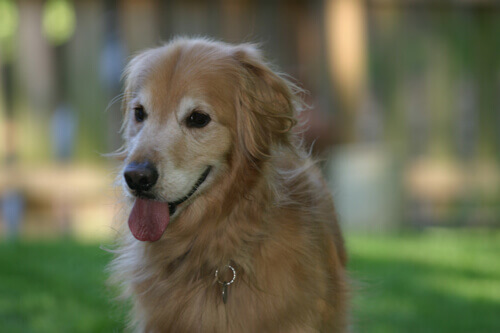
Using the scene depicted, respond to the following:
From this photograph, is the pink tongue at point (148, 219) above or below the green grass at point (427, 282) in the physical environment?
above

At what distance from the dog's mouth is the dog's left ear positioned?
16.6 inches

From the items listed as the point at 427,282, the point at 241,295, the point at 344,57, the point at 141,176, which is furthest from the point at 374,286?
the point at 344,57

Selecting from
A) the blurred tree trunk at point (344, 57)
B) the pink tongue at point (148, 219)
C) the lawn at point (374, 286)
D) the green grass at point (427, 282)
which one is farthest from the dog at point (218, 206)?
the blurred tree trunk at point (344, 57)

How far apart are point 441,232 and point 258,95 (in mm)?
5321

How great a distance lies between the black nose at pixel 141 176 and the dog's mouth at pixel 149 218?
0.09 meters

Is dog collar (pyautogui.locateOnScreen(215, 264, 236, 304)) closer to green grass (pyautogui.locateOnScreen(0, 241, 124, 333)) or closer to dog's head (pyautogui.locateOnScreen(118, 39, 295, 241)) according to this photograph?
dog's head (pyautogui.locateOnScreen(118, 39, 295, 241))

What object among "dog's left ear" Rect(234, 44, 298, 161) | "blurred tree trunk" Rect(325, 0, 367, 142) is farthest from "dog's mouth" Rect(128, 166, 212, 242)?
"blurred tree trunk" Rect(325, 0, 367, 142)

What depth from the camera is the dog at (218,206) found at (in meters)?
3.07

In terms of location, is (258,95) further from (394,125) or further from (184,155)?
(394,125)

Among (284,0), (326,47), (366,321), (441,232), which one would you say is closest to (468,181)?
(441,232)

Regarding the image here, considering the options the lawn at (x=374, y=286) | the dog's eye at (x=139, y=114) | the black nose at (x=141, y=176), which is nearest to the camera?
the black nose at (x=141, y=176)

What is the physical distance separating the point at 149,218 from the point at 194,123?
1.64ft

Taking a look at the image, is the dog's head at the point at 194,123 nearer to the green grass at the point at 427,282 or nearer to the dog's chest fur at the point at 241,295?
the dog's chest fur at the point at 241,295

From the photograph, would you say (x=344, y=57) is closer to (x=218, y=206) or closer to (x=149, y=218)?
(x=218, y=206)
